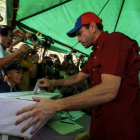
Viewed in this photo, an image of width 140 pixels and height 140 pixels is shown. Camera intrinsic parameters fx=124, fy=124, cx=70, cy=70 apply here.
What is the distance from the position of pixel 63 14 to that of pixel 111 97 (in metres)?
2.70

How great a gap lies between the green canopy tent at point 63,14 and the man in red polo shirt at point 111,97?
68.7 inches

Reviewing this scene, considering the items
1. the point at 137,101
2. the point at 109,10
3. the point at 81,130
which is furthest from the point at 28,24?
the point at 137,101

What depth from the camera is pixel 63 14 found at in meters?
2.88

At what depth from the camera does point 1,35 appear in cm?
162

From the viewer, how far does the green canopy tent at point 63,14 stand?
236 cm

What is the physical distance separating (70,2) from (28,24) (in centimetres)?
108

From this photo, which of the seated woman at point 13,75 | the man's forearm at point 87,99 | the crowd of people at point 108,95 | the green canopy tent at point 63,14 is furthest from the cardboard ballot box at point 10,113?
the green canopy tent at point 63,14

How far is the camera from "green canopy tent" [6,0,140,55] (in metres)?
2.36

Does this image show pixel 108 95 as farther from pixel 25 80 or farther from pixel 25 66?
pixel 25 66

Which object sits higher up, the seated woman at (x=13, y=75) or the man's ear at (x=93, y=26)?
the man's ear at (x=93, y=26)

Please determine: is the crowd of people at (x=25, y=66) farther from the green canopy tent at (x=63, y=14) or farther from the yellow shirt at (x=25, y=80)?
the green canopy tent at (x=63, y=14)

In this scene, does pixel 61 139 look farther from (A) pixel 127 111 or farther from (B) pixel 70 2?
(B) pixel 70 2

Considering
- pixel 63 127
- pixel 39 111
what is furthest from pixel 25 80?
pixel 39 111

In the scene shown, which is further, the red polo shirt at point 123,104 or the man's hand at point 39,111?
the red polo shirt at point 123,104
